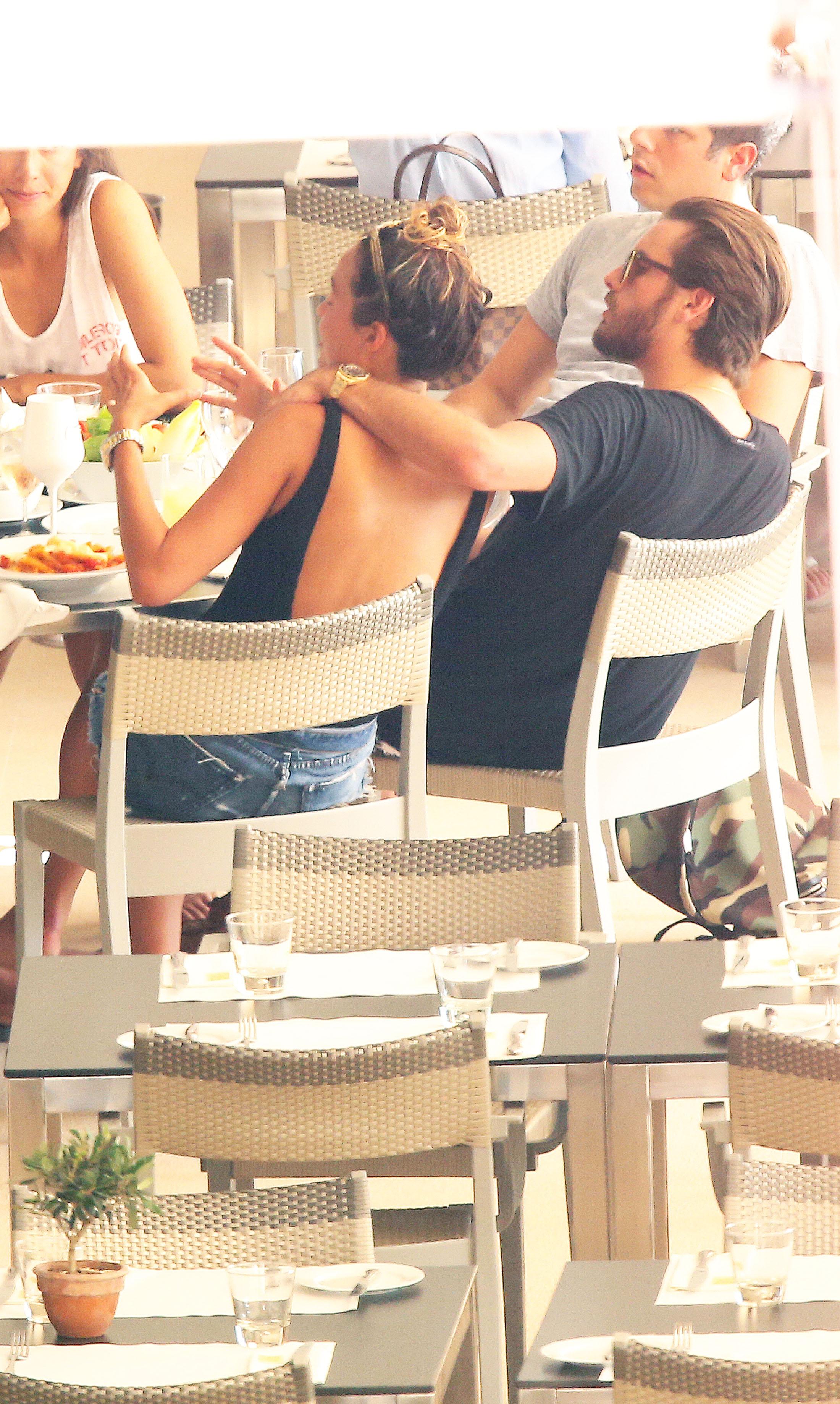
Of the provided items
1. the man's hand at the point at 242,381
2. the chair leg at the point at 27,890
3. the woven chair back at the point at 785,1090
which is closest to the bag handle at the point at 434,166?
the man's hand at the point at 242,381

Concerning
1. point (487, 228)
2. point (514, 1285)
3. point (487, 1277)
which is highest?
point (487, 228)

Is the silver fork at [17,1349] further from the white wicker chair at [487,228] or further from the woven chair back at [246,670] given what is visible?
the white wicker chair at [487,228]

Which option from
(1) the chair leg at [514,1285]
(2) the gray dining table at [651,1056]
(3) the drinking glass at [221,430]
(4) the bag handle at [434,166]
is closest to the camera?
(2) the gray dining table at [651,1056]

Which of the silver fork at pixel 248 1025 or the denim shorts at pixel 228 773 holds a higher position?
the denim shorts at pixel 228 773

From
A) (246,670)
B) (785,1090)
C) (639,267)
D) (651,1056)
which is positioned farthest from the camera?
(639,267)

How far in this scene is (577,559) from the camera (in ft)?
10.4

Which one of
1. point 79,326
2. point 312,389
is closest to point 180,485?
point 312,389

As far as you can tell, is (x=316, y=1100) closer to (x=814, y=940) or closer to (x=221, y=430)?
(x=814, y=940)

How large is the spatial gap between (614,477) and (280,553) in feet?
1.63

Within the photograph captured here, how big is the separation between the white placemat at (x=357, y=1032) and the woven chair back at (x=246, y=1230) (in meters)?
0.26

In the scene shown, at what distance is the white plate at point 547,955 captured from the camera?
2285 mm

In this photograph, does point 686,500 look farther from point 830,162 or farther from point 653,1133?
point 830,162

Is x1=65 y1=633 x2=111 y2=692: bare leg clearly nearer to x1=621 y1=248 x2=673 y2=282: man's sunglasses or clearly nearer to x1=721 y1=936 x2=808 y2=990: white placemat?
x1=621 y1=248 x2=673 y2=282: man's sunglasses

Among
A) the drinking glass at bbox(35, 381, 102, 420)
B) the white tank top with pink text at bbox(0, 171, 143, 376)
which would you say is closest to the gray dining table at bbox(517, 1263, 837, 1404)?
the drinking glass at bbox(35, 381, 102, 420)
